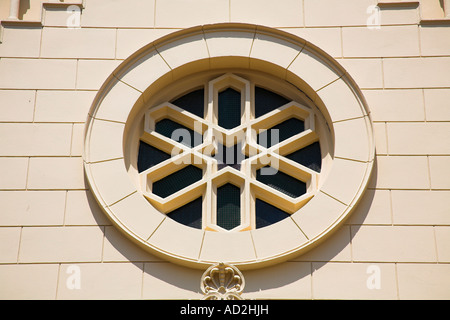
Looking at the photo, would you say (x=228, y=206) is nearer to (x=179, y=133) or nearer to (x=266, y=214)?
(x=266, y=214)

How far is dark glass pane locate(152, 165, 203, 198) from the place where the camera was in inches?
456

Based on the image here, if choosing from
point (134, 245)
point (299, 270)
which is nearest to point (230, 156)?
point (134, 245)

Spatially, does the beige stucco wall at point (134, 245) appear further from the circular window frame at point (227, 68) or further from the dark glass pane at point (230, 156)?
the dark glass pane at point (230, 156)

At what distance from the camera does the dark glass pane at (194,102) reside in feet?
39.9

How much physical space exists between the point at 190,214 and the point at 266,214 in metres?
0.97

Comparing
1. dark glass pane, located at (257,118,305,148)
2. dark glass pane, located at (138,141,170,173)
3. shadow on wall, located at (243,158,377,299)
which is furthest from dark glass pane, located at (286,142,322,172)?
dark glass pane, located at (138,141,170,173)

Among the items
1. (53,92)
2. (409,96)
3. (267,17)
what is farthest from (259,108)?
(53,92)

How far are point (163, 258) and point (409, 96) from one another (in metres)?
3.84

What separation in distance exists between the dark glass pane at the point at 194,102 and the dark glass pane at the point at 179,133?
10.7 inches

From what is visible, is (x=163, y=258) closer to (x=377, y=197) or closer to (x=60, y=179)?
(x=60, y=179)

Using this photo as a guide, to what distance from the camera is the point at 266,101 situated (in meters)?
12.2

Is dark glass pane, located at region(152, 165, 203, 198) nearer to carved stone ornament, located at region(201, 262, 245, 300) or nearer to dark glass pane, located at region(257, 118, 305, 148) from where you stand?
dark glass pane, located at region(257, 118, 305, 148)

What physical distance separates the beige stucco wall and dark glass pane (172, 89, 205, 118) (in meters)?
0.92

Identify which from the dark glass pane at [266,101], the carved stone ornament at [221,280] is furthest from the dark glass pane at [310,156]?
the carved stone ornament at [221,280]
